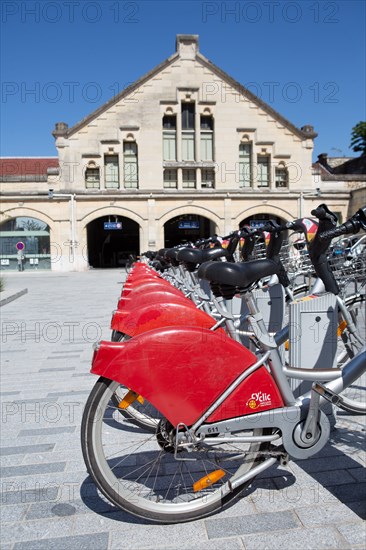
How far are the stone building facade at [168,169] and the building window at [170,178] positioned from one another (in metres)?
0.06

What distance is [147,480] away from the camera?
2.69 metres

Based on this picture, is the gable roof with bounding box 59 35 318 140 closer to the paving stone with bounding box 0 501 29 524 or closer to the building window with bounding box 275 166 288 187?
the building window with bounding box 275 166 288 187

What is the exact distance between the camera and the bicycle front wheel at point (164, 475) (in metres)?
2.16

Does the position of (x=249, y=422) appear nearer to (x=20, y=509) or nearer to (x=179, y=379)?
(x=179, y=379)

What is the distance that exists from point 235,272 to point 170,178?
28.1 meters

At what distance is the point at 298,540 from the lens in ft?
7.22

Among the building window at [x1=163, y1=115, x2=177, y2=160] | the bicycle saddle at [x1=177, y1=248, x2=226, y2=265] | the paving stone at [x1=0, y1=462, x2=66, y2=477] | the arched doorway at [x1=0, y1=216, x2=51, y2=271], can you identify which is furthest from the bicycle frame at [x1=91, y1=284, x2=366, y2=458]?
the building window at [x1=163, y1=115, x2=177, y2=160]

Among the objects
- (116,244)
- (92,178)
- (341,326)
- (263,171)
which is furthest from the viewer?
(116,244)

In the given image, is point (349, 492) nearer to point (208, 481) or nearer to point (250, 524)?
point (250, 524)

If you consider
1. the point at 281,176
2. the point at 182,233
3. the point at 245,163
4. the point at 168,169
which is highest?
the point at 245,163

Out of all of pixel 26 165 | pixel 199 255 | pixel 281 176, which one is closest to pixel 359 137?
pixel 281 176

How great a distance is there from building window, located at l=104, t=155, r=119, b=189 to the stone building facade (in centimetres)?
6

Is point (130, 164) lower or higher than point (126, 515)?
higher

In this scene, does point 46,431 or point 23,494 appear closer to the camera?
point 23,494
